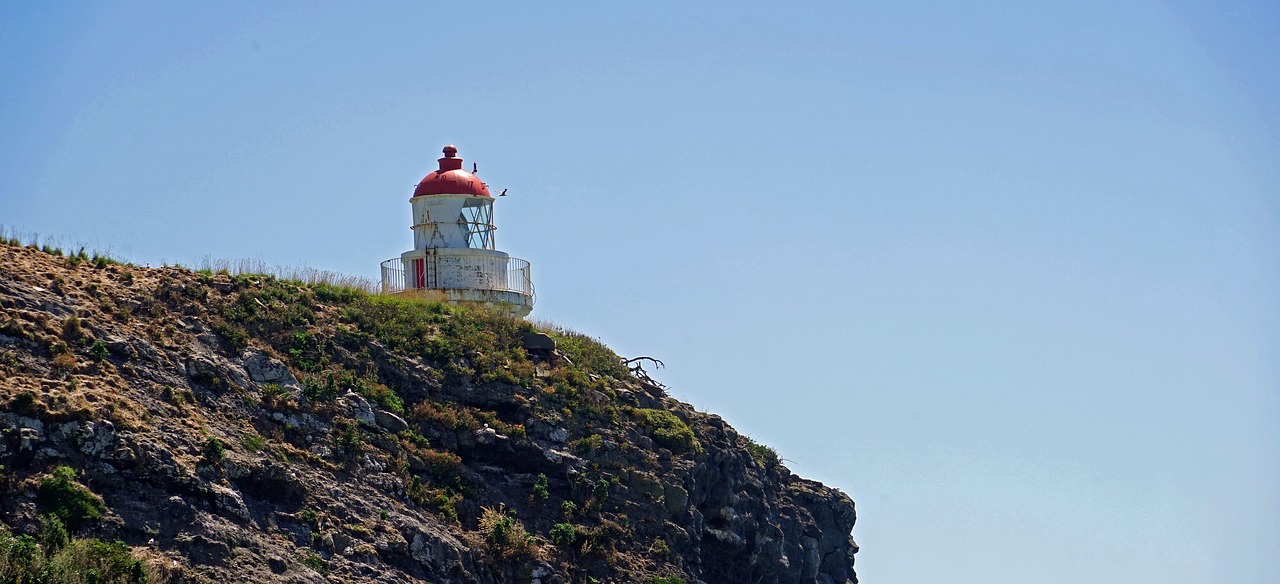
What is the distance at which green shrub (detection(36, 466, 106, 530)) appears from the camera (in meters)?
30.0

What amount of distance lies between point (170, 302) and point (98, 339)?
3310mm

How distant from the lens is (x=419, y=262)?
153ft

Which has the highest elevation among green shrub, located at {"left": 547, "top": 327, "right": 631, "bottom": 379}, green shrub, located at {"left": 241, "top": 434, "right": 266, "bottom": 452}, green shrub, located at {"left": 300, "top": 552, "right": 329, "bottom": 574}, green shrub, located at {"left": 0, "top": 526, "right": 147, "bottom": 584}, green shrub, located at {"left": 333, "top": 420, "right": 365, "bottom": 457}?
green shrub, located at {"left": 547, "top": 327, "right": 631, "bottom": 379}

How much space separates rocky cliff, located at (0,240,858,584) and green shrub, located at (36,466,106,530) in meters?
0.03

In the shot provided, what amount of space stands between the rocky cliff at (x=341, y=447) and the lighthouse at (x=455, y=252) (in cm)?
215

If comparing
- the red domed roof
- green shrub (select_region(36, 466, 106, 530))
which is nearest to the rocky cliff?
green shrub (select_region(36, 466, 106, 530))

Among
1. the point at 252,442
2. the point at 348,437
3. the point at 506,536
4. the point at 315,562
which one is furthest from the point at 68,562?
the point at 506,536

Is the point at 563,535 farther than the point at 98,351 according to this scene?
Yes

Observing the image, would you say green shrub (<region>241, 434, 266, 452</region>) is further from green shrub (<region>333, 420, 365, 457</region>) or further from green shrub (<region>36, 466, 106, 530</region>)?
green shrub (<region>36, 466, 106, 530</region>)

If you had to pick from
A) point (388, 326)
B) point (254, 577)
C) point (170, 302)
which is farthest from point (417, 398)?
point (254, 577)

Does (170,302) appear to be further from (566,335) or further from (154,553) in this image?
(566,335)

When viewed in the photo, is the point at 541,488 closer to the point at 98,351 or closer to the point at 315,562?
the point at 315,562

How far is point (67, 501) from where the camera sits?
99.0 feet

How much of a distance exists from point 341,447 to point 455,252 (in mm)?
10952
